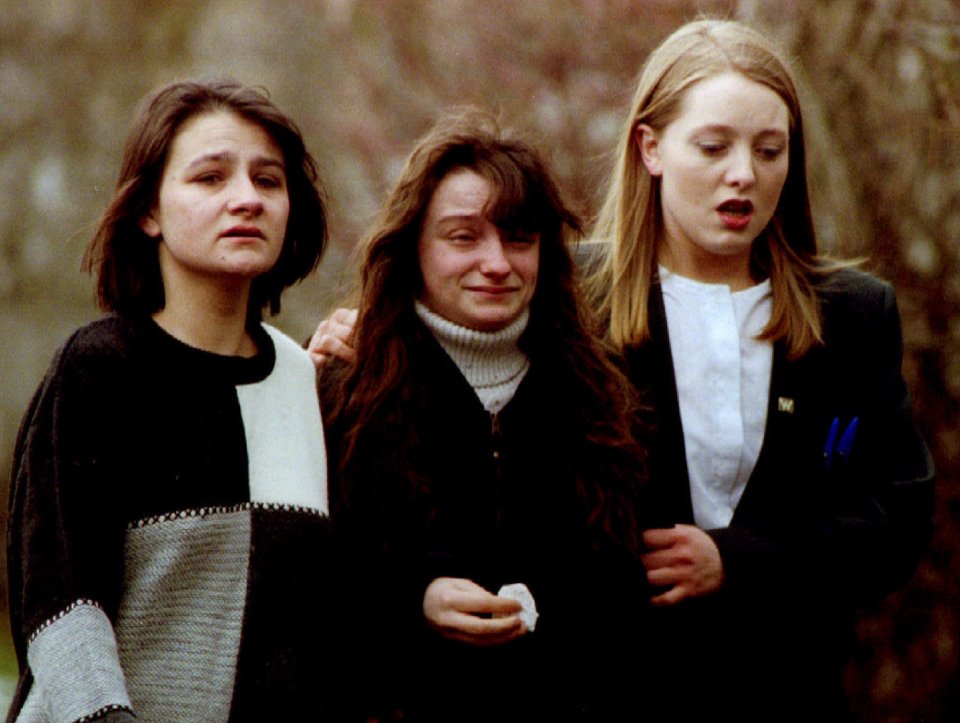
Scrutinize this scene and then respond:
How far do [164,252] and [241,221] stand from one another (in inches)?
6.6

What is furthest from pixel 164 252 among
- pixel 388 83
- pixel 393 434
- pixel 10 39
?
pixel 10 39

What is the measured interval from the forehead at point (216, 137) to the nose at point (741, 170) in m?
1.05

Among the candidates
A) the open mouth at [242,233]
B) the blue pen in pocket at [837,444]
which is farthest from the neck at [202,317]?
the blue pen in pocket at [837,444]

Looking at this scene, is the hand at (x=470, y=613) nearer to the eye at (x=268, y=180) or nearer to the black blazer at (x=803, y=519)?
the black blazer at (x=803, y=519)

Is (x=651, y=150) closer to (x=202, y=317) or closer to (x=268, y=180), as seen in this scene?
(x=268, y=180)

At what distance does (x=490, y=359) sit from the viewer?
3744 mm

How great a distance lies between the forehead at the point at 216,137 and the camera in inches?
129

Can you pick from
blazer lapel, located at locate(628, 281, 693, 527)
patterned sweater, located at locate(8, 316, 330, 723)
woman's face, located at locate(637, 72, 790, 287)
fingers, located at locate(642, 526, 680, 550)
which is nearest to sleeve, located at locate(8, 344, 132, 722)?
patterned sweater, located at locate(8, 316, 330, 723)

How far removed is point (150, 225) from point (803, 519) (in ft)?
4.93

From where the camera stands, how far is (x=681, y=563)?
12.2 ft

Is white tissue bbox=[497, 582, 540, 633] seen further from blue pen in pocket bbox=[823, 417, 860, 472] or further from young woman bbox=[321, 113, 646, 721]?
blue pen in pocket bbox=[823, 417, 860, 472]

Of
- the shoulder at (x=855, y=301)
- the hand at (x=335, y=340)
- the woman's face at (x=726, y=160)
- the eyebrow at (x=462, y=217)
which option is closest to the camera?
the eyebrow at (x=462, y=217)

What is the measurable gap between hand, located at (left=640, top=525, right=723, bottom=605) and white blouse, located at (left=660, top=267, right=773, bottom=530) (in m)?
0.13

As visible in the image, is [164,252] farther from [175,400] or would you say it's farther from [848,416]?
→ [848,416]
